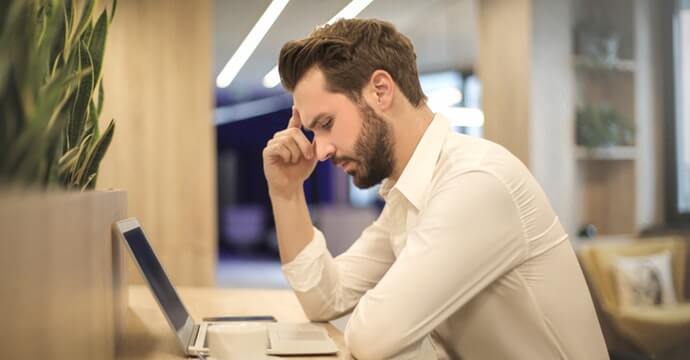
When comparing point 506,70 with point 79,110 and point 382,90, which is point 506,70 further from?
point 79,110

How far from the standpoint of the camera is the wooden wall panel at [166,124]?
167 inches

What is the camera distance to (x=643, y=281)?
14.1 ft

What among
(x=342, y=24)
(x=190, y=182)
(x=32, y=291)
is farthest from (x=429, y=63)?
(x=32, y=291)

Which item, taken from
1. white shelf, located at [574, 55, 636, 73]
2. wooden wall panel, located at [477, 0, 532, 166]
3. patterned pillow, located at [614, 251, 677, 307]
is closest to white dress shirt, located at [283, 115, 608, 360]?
patterned pillow, located at [614, 251, 677, 307]

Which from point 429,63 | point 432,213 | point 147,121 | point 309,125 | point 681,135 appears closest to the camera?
point 432,213

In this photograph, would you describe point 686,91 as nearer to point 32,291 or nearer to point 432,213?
point 432,213

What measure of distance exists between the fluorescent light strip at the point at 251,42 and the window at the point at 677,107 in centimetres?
280

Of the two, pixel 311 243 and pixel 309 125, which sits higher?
pixel 309 125

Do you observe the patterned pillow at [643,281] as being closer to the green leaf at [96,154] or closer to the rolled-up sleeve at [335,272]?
the rolled-up sleeve at [335,272]

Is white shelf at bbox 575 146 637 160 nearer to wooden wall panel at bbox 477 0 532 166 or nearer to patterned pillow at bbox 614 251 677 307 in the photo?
wooden wall panel at bbox 477 0 532 166

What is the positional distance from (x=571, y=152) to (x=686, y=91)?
115 cm

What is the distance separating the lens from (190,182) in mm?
4324

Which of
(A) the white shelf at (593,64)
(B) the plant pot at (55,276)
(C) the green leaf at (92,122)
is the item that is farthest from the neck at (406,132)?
(A) the white shelf at (593,64)

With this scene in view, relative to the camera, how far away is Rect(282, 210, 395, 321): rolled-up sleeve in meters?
1.67
